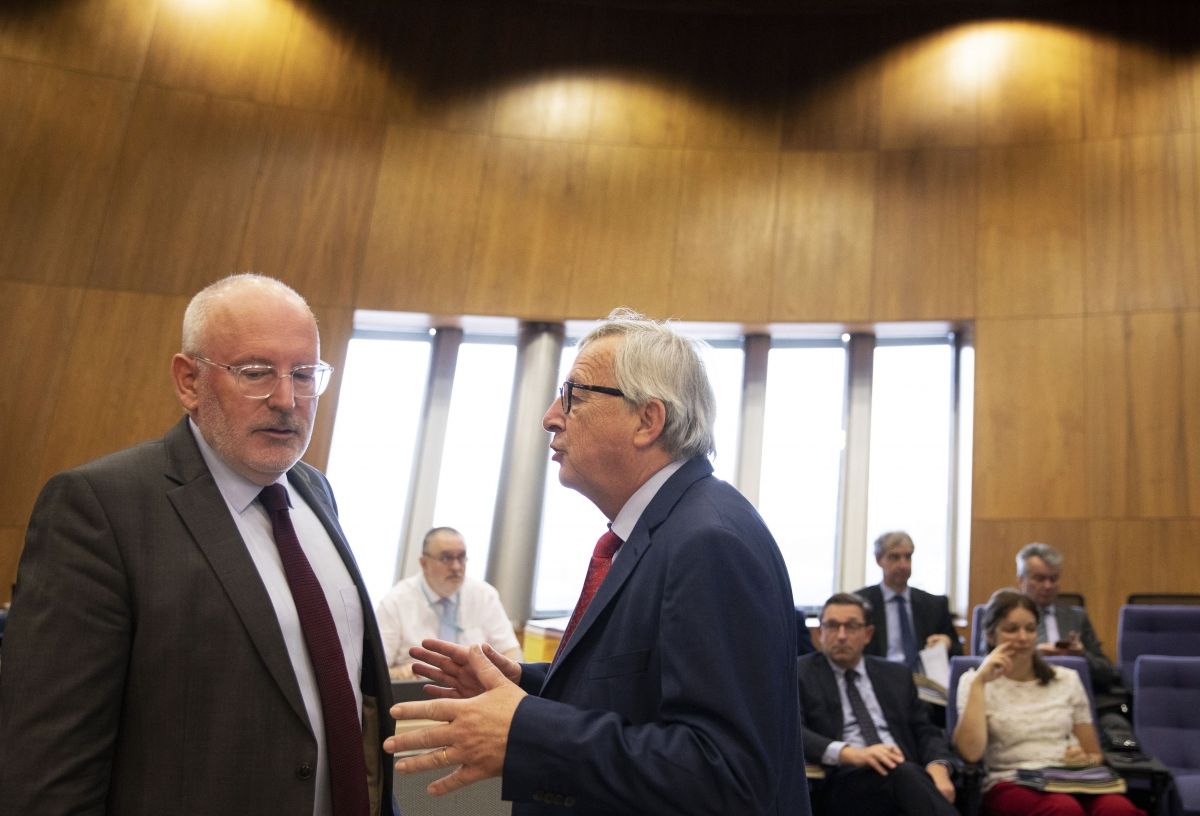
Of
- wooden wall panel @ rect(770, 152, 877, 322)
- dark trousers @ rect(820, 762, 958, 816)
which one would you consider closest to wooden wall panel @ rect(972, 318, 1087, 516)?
wooden wall panel @ rect(770, 152, 877, 322)

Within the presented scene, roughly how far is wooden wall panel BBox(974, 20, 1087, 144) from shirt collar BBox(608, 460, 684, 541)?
6654mm

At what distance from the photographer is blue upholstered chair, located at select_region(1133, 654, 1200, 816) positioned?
4387 millimetres

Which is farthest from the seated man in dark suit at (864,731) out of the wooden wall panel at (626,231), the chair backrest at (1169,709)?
the wooden wall panel at (626,231)

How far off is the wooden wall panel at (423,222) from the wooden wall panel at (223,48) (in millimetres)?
1068

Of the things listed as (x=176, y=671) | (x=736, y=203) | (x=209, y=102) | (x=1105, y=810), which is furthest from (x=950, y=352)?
(x=176, y=671)

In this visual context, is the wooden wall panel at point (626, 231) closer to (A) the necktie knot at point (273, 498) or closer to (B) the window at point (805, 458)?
(B) the window at point (805, 458)

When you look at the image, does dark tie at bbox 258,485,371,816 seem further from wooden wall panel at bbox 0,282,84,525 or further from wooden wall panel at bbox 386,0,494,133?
wooden wall panel at bbox 386,0,494,133

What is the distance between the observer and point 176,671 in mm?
1509

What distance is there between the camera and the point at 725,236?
303 inches

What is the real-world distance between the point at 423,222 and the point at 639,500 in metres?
6.37

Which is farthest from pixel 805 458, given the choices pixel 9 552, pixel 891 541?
pixel 9 552

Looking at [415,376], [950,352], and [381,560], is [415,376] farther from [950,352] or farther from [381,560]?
[950,352]

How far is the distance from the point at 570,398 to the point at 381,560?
6232 millimetres

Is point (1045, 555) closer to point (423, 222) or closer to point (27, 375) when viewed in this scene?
point (423, 222)
